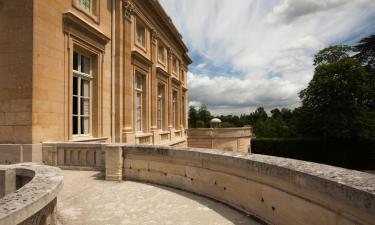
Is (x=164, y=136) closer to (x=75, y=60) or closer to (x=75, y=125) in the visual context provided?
(x=75, y=125)

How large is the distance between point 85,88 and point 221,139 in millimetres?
17692

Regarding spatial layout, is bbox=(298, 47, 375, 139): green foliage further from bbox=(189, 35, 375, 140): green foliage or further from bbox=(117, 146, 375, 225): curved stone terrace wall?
bbox=(117, 146, 375, 225): curved stone terrace wall

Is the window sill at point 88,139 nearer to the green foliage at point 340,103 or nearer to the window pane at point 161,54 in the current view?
the window pane at point 161,54

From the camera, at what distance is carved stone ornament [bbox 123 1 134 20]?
12964mm

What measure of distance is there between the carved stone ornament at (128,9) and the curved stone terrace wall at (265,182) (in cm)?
865

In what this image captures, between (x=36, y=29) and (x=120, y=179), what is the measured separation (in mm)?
4724

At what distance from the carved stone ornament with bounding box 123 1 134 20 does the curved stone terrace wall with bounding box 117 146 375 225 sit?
8.65 metres

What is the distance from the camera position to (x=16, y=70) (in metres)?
7.57

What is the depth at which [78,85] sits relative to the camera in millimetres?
9812

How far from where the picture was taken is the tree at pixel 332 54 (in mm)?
30000

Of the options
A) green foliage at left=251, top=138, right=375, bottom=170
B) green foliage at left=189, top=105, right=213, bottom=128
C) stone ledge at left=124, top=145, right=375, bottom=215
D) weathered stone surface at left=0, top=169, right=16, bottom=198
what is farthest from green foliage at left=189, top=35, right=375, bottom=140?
green foliage at left=189, top=105, right=213, bottom=128

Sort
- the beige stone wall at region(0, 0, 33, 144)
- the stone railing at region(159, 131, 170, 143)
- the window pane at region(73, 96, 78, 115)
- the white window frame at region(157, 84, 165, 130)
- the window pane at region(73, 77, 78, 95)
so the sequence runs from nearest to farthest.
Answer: the beige stone wall at region(0, 0, 33, 144)
the window pane at region(73, 77, 78, 95)
the window pane at region(73, 96, 78, 115)
the stone railing at region(159, 131, 170, 143)
the white window frame at region(157, 84, 165, 130)

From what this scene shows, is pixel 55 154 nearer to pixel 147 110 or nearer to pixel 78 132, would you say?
pixel 78 132

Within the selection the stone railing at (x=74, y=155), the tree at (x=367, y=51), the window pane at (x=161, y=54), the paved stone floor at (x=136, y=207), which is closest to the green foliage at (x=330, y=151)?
the tree at (x=367, y=51)
